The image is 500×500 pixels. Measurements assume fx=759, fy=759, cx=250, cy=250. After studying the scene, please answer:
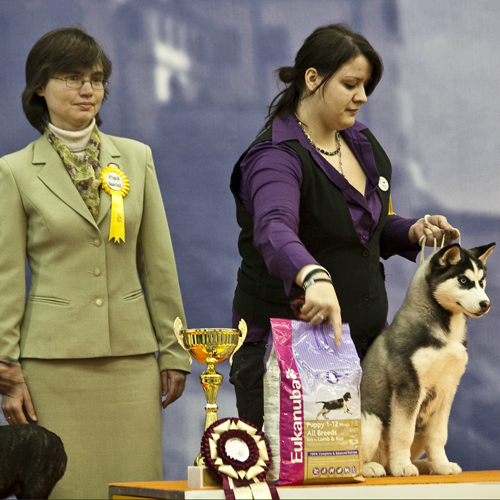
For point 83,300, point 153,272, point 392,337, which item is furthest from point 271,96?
point 392,337

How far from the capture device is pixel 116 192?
5.63 feet

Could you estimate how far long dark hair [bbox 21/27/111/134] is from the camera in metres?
1.70

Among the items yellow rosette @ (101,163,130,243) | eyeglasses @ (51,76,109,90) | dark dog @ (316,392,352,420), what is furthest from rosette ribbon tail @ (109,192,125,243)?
dark dog @ (316,392,352,420)

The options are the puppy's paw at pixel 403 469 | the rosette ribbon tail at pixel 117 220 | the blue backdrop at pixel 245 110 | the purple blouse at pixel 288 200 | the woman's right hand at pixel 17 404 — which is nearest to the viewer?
the purple blouse at pixel 288 200

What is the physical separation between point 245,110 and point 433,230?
3.25ft

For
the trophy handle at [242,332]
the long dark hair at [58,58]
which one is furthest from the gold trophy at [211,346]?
the long dark hair at [58,58]

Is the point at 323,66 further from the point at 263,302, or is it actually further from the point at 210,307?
the point at 210,307

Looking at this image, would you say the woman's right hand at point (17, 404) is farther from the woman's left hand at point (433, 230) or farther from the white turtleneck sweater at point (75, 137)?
the woman's left hand at point (433, 230)

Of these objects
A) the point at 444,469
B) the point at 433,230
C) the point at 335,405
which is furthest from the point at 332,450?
the point at 433,230

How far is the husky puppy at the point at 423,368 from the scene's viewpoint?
134 cm

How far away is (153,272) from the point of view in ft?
5.80

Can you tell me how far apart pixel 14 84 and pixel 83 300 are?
0.88m

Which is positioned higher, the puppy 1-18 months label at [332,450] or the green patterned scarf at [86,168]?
the green patterned scarf at [86,168]

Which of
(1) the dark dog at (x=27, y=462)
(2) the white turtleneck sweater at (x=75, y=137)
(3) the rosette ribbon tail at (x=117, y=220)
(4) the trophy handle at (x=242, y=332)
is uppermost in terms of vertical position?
(2) the white turtleneck sweater at (x=75, y=137)
